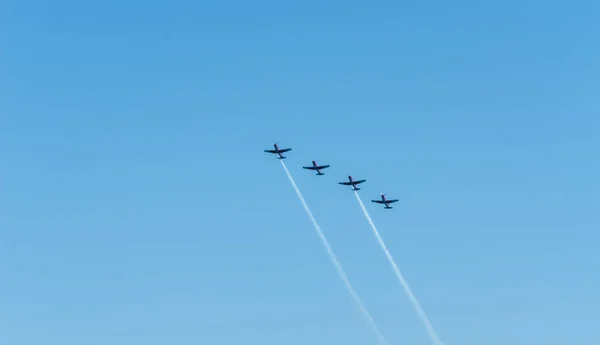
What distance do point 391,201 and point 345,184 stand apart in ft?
52.9

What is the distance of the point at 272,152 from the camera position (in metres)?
192

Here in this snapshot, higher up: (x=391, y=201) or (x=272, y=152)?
(x=272, y=152)

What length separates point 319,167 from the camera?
193 metres

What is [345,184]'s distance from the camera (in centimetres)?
19300

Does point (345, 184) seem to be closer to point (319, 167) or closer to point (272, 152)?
point (319, 167)

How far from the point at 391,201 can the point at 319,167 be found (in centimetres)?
2531

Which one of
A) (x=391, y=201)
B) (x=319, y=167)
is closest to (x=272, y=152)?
(x=319, y=167)

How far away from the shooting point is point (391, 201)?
186250 millimetres

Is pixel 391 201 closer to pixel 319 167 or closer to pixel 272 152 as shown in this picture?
pixel 319 167

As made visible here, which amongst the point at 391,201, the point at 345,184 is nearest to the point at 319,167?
the point at 345,184

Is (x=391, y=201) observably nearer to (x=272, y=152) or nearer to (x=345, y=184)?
(x=345, y=184)

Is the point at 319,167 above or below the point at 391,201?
above

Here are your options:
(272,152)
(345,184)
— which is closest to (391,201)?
(345,184)
